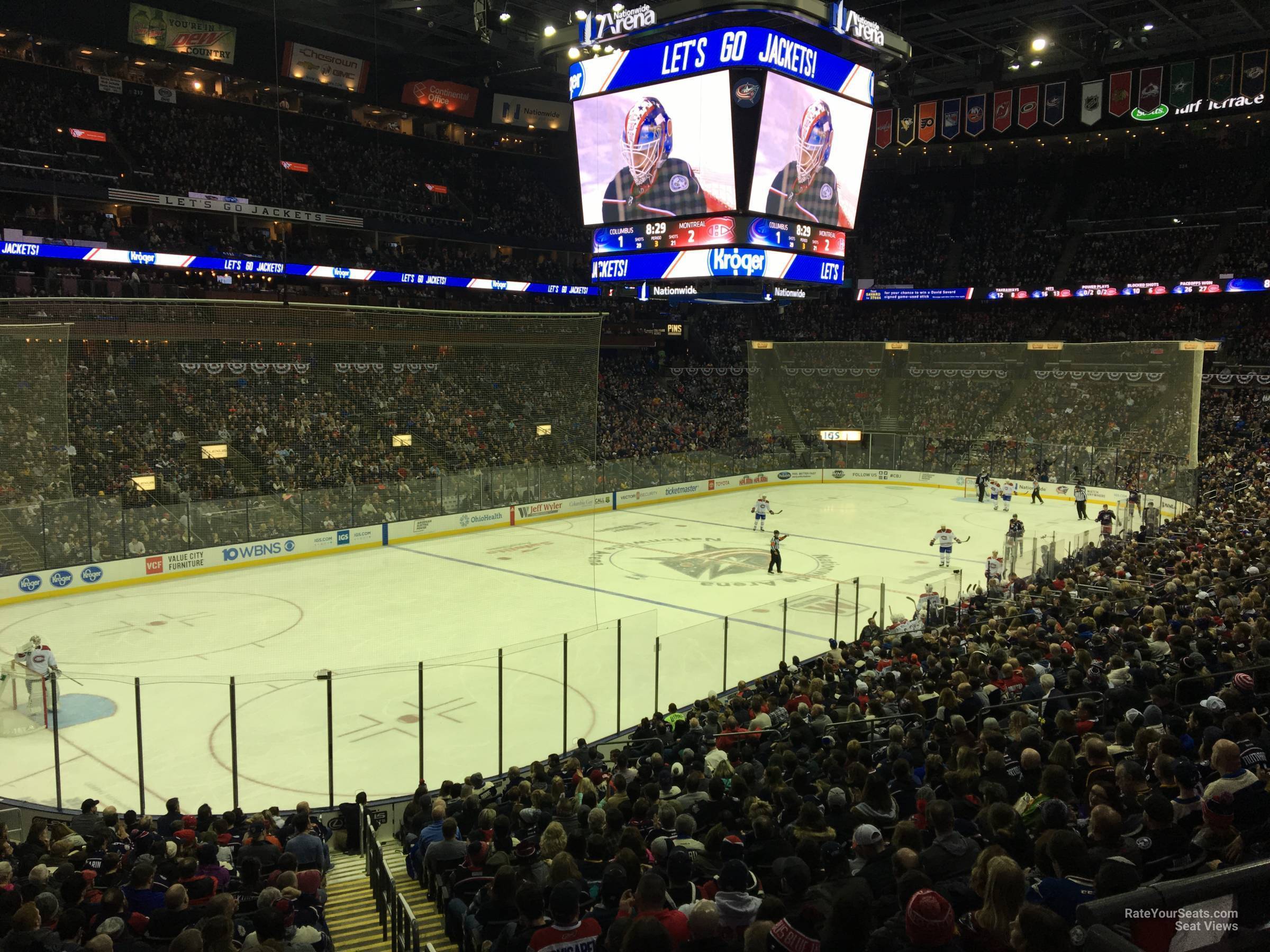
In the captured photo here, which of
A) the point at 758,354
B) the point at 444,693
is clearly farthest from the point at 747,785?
the point at 758,354

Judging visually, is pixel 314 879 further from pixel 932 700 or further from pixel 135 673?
pixel 135 673

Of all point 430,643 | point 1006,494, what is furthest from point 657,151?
point 1006,494

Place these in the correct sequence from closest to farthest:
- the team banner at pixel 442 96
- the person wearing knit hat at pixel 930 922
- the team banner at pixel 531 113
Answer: the person wearing knit hat at pixel 930 922 < the team banner at pixel 442 96 < the team banner at pixel 531 113

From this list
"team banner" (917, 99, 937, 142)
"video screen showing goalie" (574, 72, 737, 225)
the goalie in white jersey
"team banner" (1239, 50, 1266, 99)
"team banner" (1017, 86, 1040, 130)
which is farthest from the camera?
"team banner" (917, 99, 937, 142)

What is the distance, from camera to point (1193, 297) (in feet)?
149

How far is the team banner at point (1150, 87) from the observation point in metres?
36.8

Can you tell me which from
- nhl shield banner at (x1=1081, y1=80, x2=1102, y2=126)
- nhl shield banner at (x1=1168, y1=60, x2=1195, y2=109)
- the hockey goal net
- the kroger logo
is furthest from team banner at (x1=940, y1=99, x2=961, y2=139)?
the hockey goal net

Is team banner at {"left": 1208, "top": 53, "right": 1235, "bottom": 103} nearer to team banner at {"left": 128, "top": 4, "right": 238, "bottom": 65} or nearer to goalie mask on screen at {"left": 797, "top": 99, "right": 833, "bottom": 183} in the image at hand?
goalie mask on screen at {"left": 797, "top": 99, "right": 833, "bottom": 183}

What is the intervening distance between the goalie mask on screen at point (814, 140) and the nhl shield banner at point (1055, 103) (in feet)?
79.2

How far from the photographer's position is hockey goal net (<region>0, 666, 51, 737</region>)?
37.5 ft

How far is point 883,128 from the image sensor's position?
44.3 meters

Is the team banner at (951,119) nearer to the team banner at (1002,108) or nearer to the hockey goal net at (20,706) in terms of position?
the team banner at (1002,108)

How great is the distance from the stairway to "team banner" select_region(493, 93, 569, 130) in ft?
144

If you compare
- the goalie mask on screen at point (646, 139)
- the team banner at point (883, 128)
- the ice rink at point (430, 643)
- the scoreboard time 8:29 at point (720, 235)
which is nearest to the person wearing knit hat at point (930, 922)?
the ice rink at point (430, 643)
